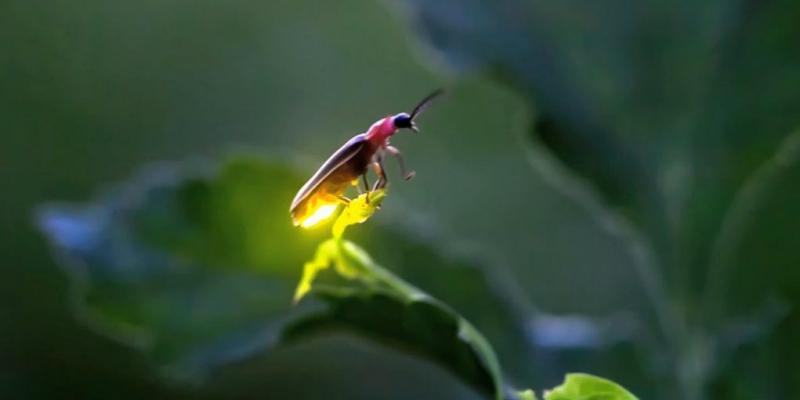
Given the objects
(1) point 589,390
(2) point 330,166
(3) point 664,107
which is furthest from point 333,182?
(3) point 664,107

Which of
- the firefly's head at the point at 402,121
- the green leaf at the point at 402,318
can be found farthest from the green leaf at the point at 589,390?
the firefly's head at the point at 402,121

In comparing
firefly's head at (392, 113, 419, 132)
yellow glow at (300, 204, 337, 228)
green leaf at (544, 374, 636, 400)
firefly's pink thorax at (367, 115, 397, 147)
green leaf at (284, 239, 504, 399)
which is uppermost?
firefly's head at (392, 113, 419, 132)

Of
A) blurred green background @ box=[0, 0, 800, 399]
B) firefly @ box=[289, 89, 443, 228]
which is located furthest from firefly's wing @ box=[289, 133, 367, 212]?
blurred green background @ box=[0, 0, 800, 399]

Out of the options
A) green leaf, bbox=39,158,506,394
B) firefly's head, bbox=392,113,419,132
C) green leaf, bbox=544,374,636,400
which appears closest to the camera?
green leaf, bbox=544,374,636,400

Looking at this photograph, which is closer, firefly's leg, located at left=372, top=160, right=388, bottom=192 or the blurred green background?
firefly's leg, located at left=372, top=160, right=388, bottom=192

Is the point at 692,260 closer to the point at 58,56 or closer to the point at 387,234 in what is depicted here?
the point at 387,234

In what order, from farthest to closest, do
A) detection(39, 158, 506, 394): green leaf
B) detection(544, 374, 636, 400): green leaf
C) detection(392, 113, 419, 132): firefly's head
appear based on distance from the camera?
1. detection(39, 158, 506, 394): green leaf
2. detection(392, 113, 419, 132): firefly's head
3. detection(544, 374, 636, 400): green leaf

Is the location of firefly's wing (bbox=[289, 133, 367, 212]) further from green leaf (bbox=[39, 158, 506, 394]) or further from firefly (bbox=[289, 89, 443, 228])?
green leaf (bbox=[39, 158, 506, 394])

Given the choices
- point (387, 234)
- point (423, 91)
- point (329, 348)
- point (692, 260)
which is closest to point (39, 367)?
A: point (329, 348)
